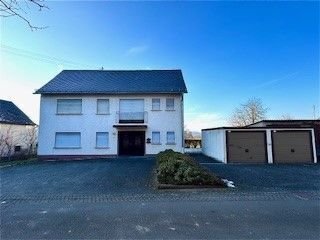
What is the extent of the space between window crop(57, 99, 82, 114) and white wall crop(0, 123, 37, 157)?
8150mm

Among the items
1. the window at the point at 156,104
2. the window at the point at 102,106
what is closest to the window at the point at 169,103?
the window at the point at 156,104

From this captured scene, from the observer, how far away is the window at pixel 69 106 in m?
22.6

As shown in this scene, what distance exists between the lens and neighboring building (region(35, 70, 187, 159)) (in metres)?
22.2

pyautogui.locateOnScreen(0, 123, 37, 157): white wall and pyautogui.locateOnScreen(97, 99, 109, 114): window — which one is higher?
pyautogui.locateOnScreen(97, 99, 109, 114): window

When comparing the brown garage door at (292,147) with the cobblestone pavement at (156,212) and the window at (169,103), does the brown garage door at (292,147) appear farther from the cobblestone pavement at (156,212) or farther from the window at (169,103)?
the window at (169,103)

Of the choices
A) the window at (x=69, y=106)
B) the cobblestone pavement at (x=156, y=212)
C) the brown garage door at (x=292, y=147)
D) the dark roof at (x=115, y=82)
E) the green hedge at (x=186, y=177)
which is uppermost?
the dark roof at (x=115, y=82)

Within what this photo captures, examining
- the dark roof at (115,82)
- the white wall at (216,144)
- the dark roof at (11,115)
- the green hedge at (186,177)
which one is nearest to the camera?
the green hedge at (186,177)

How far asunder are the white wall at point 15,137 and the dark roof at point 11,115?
46 centimetres

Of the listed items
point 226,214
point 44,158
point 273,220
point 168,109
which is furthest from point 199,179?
point 44,158

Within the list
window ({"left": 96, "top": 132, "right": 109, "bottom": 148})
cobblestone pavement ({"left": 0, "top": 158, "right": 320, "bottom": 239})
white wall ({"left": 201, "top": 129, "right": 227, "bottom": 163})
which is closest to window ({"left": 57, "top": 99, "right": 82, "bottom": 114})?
window ({"left": 96, "top": 132, "right": 109, "bottom": 148})

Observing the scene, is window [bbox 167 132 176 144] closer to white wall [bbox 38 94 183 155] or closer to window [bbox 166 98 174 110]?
white wall [bbox 38 94 183 155]

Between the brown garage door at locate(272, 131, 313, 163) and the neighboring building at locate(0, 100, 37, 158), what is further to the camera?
the neighboring building at locate(0, 100, 37, 158)

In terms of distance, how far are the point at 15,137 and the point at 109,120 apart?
42.6 ft

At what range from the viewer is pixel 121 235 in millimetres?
4777
